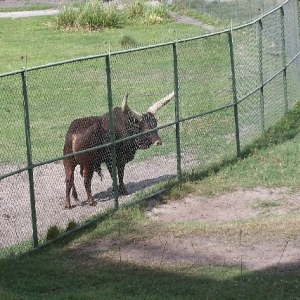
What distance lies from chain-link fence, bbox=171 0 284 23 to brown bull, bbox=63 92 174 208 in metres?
19.0

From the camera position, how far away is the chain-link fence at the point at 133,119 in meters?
12.5

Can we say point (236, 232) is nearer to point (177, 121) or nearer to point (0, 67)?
point (177, 121)

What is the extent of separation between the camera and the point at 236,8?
34.2m

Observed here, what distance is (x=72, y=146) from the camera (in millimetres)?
12961

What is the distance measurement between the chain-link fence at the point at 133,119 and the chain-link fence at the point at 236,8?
49.5 ft

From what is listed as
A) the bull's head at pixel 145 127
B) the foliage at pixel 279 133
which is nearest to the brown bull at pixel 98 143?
the bull's head at pixel 145 127

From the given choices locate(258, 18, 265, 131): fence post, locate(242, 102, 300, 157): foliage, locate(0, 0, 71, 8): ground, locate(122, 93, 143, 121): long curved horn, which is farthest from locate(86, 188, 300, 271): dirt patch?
locate(0, 0, 71, 8): ground

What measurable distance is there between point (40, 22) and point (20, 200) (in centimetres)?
2720

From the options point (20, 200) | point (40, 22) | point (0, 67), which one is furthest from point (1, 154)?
point (40, 22)

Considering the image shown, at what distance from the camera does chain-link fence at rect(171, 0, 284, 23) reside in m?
33.5

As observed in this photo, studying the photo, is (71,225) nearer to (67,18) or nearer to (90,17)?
(90,17)

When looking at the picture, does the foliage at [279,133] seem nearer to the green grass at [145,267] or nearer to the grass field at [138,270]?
the green grass at [145,267]

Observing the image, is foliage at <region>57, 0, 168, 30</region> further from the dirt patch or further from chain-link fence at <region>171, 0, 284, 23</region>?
the dirt patch

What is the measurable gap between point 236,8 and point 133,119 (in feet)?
68.5
